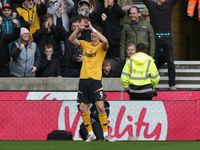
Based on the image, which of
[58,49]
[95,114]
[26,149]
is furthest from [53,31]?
[26,149]

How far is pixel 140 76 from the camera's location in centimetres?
826

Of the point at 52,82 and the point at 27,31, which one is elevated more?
the point at 27,31

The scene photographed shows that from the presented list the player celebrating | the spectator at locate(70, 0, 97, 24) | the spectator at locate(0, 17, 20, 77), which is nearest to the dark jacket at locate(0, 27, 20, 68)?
the spectator at locate(0, 17, 20, 77)

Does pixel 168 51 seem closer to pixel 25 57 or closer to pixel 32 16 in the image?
pixel 25 57

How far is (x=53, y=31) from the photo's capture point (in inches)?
427

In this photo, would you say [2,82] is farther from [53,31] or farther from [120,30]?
[120,30]

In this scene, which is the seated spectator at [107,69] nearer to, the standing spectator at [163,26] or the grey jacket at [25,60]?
the standing spectator at [163,26]

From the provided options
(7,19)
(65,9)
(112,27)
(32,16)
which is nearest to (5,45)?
(7,19)

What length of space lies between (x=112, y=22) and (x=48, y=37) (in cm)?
171

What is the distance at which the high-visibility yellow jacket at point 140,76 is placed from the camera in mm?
8242

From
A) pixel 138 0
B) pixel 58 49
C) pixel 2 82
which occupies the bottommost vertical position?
pixel 2 82

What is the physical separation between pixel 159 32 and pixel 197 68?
1921 mm

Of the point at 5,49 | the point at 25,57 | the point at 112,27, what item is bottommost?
the point at 25,57

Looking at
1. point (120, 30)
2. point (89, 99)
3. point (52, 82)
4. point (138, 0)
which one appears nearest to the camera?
point (89, 99)
